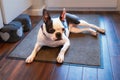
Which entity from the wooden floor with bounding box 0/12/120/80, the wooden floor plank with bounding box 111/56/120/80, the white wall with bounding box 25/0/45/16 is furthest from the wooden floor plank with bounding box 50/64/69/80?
the white wall with bounding box 25/0/45/16

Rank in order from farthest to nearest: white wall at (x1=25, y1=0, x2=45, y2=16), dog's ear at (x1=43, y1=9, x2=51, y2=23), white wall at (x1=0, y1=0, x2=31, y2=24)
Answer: white wall at (x1=25, y1=0, x2=45, y2=16)
white wall at (x1=0, y1=0, x2=31, y2=24)
dog's ear at (x1=43, y1=9, x2=51, y2=23)

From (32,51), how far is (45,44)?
6.4 inches

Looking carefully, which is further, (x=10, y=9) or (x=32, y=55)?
(x=10, y=9)

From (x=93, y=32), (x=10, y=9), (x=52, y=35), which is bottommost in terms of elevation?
(x=93, y=32)

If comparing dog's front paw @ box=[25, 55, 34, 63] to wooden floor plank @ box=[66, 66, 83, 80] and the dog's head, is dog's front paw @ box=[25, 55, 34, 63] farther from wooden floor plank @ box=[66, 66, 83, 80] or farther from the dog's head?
wooden floor plank @ box=[66, 66, 83, 80]

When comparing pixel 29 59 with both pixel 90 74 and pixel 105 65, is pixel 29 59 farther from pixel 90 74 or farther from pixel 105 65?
pixel 105 65

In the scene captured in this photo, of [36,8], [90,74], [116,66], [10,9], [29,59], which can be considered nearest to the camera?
[90,74]

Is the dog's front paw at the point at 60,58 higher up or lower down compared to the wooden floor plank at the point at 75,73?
higher up

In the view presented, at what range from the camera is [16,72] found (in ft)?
5.59

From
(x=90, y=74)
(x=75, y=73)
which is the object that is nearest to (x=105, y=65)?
(x=90, y=74)

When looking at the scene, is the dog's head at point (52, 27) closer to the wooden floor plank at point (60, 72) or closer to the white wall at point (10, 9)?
the wooden floor plank at point (60, 72)

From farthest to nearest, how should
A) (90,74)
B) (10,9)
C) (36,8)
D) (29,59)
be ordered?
(36,8), (10,9), (29,59), (90,74)

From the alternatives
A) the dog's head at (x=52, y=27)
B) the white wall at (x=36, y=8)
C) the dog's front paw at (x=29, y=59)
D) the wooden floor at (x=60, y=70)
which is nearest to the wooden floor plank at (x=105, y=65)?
the wooden floor at (x=60, y=70)

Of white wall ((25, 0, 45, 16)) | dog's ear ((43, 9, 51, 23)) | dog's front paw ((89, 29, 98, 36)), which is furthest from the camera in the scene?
white wall ((25, 0, 45, 16))
